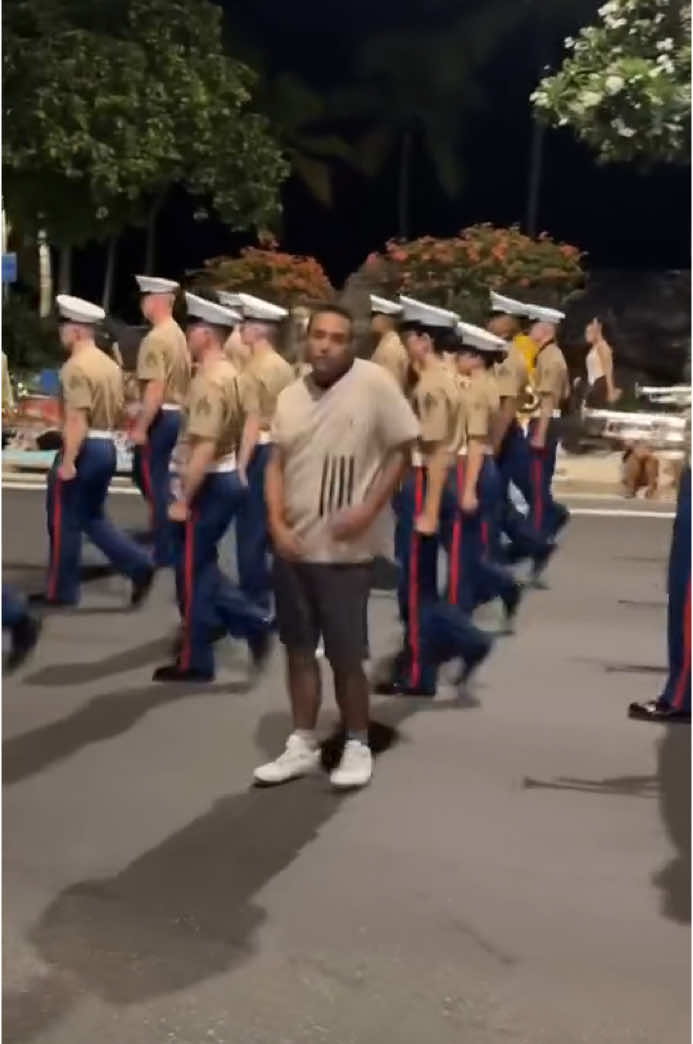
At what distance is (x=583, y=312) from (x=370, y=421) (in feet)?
60.1

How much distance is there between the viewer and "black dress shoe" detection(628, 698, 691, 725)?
6531mm

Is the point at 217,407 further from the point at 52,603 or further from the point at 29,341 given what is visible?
the point at 29,341

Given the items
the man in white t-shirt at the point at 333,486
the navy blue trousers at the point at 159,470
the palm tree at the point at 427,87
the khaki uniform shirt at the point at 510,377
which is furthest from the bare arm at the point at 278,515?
the palm tree at the point at 427,87

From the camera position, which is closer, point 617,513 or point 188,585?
point 188,585

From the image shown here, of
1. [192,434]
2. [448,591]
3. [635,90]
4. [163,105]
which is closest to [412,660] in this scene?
[448,591]

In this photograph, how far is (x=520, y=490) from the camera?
10.3 meters

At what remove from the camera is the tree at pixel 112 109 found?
64.1 feet

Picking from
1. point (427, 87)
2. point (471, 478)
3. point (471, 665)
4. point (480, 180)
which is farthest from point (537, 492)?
point (480, 180)

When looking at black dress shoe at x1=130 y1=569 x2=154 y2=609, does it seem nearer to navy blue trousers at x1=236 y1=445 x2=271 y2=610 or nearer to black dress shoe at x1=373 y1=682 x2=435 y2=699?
navy blue trousers at x1=236 y1=445 x2=271 y2=610

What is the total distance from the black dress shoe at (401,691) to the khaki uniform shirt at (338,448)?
4.94 ft

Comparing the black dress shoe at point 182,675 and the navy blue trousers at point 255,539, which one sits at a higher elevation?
the navy blue trousers at point 255,539

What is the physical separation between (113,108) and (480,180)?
911 centimetres

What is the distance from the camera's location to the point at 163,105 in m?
20.2

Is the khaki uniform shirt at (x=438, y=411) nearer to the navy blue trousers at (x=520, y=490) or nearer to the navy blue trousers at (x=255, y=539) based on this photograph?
the navy blue trousers at (x=255, y=539)
